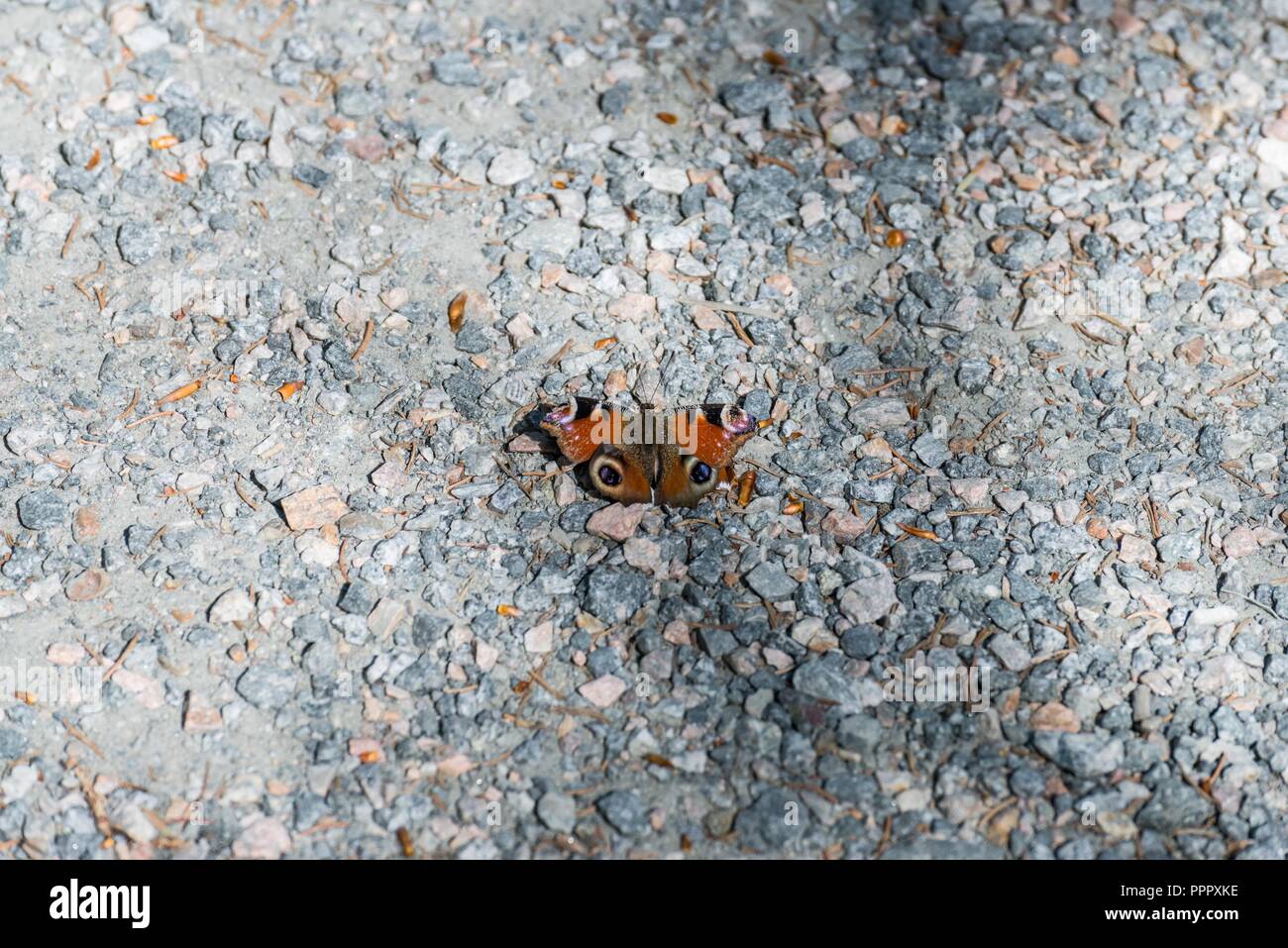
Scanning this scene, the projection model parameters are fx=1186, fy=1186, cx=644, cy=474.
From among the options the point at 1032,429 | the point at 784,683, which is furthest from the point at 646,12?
the point at 784,683

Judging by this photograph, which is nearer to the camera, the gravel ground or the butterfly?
the gravel ground

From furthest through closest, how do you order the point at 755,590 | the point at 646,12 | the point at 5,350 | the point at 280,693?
the point at 646,12 < the point at 5,350 < the point at 755,590 < the point at 280,693

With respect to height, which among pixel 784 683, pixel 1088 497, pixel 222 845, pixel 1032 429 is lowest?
pixel 222 845

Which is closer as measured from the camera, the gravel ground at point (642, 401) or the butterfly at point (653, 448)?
the gravel ground at point (642, 401)

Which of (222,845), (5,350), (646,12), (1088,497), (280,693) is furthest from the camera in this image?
(646,12)

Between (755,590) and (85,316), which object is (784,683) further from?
(85,316)
